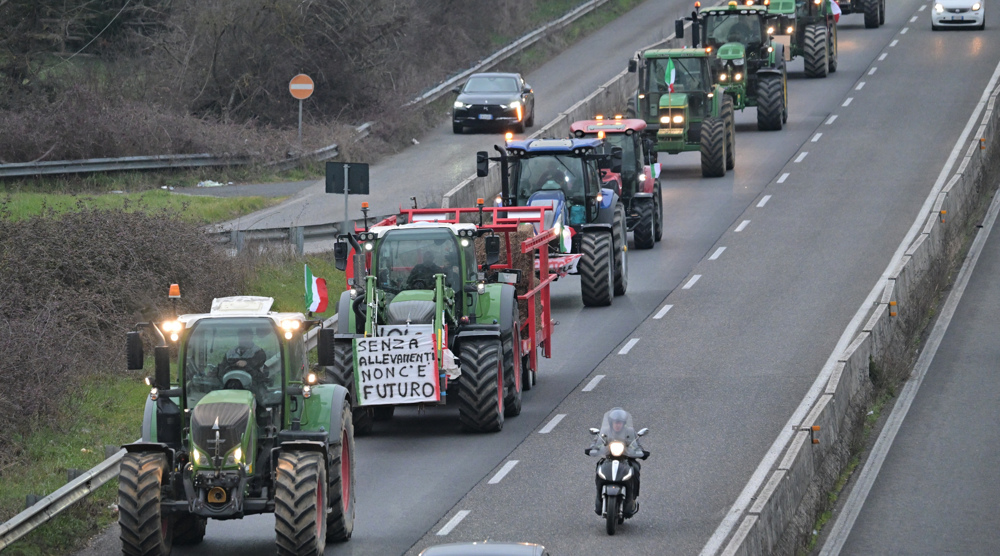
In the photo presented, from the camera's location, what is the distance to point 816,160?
39.6m

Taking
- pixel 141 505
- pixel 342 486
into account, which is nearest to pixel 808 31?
pixel 342 486

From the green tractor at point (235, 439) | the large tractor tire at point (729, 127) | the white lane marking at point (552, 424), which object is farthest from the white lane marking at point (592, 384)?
the large tractor tire at point (729, 127)

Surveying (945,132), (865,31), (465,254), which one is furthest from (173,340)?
(865,31)

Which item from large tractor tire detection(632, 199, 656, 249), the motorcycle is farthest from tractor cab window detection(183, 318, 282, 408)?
large tractor tire detection(632, 199, 656, 249)

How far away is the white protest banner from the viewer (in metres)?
18.0

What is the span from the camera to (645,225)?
3116 cm

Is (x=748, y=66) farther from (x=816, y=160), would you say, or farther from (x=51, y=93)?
(x=51, y=93)

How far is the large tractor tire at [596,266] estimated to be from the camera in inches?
1043

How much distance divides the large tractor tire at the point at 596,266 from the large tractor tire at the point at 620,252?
54 centimetres

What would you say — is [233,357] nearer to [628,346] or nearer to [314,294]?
[314,294]

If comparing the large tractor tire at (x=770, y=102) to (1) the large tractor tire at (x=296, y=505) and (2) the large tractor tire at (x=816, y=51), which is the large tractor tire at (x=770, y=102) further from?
(1) the large tractor tire at (x=296, y=505)

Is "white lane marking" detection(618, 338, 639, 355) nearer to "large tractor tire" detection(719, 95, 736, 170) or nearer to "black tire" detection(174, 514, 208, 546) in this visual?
"black tire" detection(174, 514, 208, 546)

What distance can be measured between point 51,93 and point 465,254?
22.9 meters

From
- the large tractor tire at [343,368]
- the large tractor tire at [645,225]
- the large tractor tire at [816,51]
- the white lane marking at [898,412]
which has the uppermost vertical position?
the large tractor tire at [816,51]
